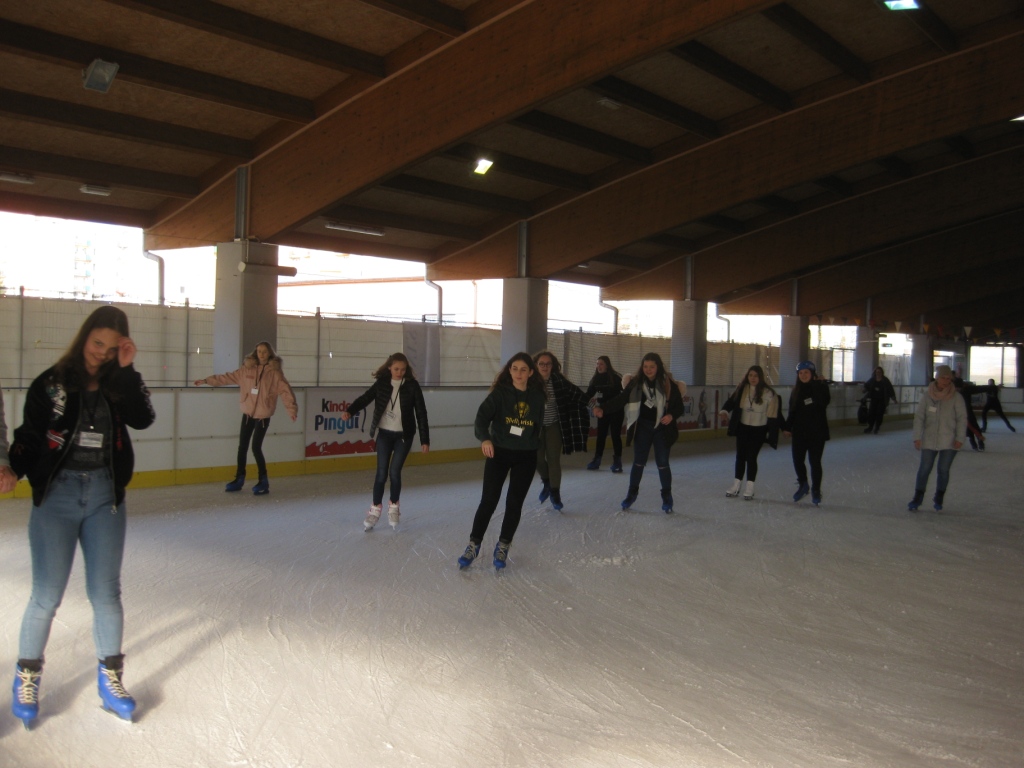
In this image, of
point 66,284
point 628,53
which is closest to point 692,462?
point 628,53

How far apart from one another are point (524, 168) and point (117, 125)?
6.37m

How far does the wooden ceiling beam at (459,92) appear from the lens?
8836mm

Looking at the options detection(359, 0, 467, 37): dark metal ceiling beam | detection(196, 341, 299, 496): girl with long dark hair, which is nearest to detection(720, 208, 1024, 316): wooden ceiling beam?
detection(359, 0, 467, 37): dark metal ceiling beam

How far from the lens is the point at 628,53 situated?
890cm

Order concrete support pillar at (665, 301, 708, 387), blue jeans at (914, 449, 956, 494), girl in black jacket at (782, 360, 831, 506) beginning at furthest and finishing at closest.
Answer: concrete support pillar at (665, 301, 708, 387) → girl in black jacket at (782, 360, 831, 506) → blue jeans at (914, 449, 956, 494)

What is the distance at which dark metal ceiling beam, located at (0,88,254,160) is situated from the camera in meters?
10.1

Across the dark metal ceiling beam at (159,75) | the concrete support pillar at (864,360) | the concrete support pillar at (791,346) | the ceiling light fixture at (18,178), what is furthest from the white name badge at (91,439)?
the concrete support pillar at (864,360)

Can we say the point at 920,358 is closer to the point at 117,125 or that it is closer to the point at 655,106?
the point at 655,106

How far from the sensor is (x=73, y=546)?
3.20 m

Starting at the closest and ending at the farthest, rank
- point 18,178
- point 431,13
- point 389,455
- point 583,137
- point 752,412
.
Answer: point 389,455
point 752,412
point 431,13
point 18,178
point 583,137

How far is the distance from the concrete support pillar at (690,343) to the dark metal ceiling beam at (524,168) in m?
6.19

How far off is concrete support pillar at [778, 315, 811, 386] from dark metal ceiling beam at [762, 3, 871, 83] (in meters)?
13.0

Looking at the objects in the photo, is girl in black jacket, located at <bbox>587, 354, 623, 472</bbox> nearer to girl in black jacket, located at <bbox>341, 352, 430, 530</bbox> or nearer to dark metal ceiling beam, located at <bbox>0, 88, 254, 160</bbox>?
girl in black jacket, located at <bbox>341, 352, 430, 530</bbox>

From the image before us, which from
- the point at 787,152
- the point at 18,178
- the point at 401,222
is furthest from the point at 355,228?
the point at 787,152
